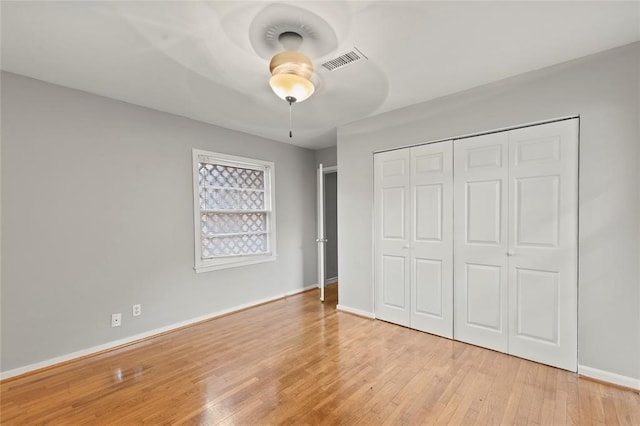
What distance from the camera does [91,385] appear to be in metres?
2.22

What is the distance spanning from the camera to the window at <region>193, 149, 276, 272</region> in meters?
3.61

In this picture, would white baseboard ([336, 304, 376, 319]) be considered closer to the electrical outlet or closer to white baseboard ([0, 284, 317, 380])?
white baseboard ([0, 284, 317, 380])

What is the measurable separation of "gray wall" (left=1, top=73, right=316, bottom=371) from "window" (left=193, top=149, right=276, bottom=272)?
0.42ft

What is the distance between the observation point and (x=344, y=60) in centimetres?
221

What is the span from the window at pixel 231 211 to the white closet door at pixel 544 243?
3.15 meters

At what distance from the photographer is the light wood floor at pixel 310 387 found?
184 cm

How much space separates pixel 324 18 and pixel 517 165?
2.09 meters

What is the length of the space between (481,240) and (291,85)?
7.49ft

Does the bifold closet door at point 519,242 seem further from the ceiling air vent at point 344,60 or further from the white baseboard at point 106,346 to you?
the white baseboard at point 106,346

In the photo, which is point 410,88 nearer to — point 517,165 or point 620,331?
point 517,165

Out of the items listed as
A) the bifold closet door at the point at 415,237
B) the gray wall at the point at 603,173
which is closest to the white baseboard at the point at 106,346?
the bifold closet door at the point at 415,237

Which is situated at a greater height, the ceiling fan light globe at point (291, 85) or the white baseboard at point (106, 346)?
the ceiling fan light globe at point (291, 85)

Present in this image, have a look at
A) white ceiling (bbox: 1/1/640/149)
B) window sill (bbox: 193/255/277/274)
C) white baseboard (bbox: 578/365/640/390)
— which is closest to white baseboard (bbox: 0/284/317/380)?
window sill (bbox: 193/255/277/274)

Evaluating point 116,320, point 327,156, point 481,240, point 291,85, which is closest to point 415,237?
point 481,240
